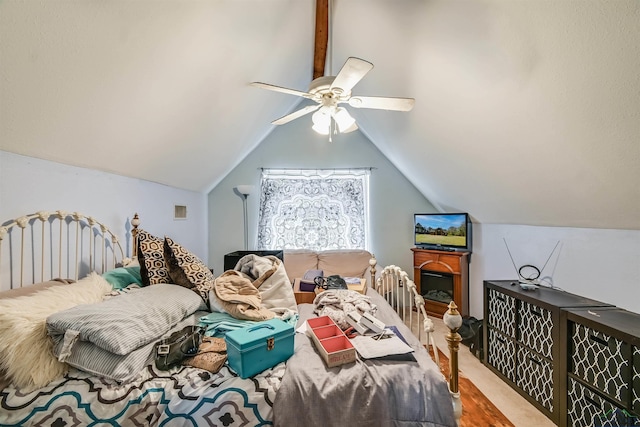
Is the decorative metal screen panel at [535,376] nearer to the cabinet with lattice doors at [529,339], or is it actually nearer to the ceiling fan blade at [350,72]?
the cabinet with lattice doors at [529,339]

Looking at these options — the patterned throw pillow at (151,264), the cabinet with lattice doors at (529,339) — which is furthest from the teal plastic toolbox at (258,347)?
the cabinet with lattice doors at (529,339)

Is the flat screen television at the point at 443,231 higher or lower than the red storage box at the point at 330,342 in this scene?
higher

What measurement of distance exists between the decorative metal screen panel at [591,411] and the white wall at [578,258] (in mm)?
626

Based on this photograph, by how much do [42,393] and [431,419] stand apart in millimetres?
1529

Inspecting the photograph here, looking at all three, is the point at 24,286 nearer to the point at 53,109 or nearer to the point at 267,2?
the point at 53,109

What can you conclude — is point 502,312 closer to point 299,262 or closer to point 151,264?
point 299,262

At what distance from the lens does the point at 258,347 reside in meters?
1.13

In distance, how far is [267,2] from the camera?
179cm

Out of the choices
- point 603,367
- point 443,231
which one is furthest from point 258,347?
point 443,231

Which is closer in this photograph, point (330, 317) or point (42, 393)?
point (42, 393)

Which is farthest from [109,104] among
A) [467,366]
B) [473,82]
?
[467,366]

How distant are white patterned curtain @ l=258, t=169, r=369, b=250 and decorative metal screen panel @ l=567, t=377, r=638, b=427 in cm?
268

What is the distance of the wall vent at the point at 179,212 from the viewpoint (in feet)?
10.3

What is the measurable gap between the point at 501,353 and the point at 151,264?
9.94 feet
